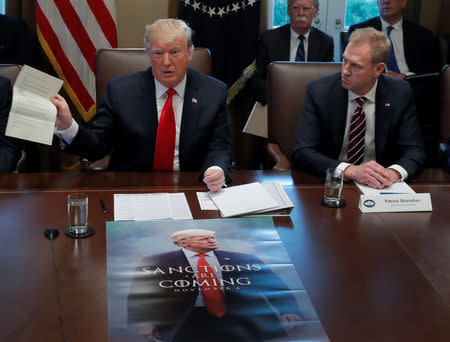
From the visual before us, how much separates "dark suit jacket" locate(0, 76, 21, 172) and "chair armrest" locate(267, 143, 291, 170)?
1164 mm

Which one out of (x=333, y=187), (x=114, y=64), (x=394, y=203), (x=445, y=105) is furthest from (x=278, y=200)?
(x=445, y=105)

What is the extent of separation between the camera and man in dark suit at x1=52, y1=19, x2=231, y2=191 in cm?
236

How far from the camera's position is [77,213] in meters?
1.54

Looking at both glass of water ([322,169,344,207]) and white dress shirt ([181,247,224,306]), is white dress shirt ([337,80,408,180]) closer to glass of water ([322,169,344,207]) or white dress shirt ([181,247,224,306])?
glass of water ([322,169,344,207])

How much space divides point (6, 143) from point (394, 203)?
164cm

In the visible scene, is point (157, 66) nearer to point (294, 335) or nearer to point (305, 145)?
point (305, 145)

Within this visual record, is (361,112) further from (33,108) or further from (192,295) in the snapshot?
(192,295)

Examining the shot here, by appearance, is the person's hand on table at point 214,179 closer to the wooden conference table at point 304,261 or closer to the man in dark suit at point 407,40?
the wooden conference table at point 304,261

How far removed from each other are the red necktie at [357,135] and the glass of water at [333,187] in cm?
75

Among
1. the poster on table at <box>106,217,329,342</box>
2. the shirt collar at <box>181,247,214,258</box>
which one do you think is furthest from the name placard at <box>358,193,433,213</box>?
the shirt collar at <box>181,247,214,258</box>

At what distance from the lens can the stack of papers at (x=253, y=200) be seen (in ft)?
5.74

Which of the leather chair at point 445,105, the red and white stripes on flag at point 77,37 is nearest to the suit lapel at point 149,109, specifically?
the leather chair at point 445,105

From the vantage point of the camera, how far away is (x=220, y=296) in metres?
1.22

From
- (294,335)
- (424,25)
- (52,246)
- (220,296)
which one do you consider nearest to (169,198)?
(52,246)
